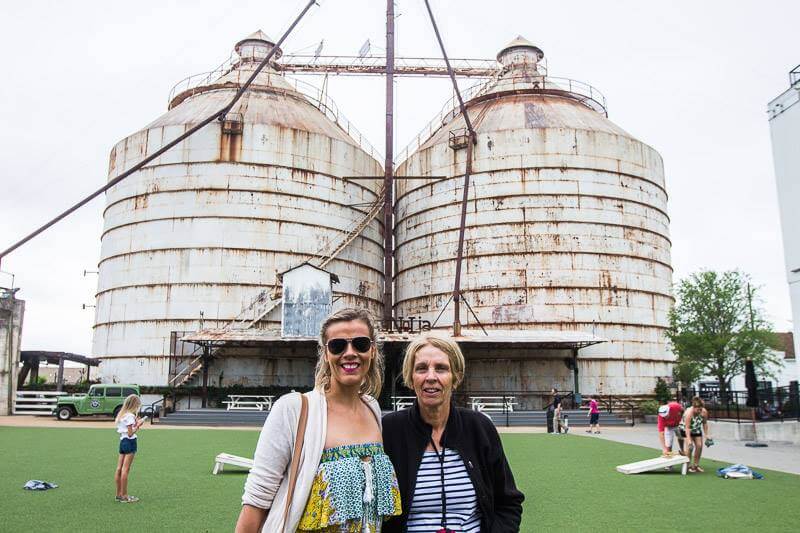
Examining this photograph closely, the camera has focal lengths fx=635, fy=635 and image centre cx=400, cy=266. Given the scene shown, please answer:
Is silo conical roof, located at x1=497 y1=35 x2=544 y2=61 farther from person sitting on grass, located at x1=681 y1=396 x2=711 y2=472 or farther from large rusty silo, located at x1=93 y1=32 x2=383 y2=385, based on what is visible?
person sitting on grass, located at x1=681 y1=396 x2=711 y2=472

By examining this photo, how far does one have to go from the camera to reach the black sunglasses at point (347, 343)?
120 inches

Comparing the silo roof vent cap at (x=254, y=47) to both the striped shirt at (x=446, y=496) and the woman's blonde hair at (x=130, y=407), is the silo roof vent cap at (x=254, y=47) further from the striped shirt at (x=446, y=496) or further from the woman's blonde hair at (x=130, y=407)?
the striped shirt at (x=446, y=496)

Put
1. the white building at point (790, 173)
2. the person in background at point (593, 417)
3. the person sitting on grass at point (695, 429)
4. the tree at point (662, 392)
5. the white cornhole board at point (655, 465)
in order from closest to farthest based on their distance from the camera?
1. the white cornhole board at point (655, 465)
2. the person sitting on grass at point (695, 429)
3. the white building at point (790, 173)
4. the person in background at point (593, 417)
5. the tree at point (662, 392)

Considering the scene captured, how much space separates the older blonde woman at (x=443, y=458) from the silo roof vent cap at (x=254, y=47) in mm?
43008

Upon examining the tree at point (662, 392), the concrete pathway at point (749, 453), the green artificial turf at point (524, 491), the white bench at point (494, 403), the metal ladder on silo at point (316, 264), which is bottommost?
the concrete pathway at point (749, 453)

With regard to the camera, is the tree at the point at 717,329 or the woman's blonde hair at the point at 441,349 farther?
the tree at the point at 717,329

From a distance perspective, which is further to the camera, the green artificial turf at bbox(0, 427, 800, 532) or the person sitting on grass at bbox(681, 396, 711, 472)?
the person sitting on grass at bbox(681, 396, 711, 472)

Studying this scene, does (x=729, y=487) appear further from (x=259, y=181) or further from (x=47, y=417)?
(x=47, y=417)

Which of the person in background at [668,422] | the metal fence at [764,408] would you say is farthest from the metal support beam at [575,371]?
the person in background at [668,422]

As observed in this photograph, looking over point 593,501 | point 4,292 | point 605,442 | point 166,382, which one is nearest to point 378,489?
point 593,501

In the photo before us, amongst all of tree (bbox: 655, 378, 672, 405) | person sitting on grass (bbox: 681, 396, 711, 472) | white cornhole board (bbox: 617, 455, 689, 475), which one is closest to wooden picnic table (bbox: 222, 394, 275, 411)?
white cornhole board (bbox: 617, 455, 689, 475)

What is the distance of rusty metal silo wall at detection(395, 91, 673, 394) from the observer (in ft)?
109

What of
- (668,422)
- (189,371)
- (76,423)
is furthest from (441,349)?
(189,371)

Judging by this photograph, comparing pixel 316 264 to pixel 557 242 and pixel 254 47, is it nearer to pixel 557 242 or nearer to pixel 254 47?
pixel 557 242
